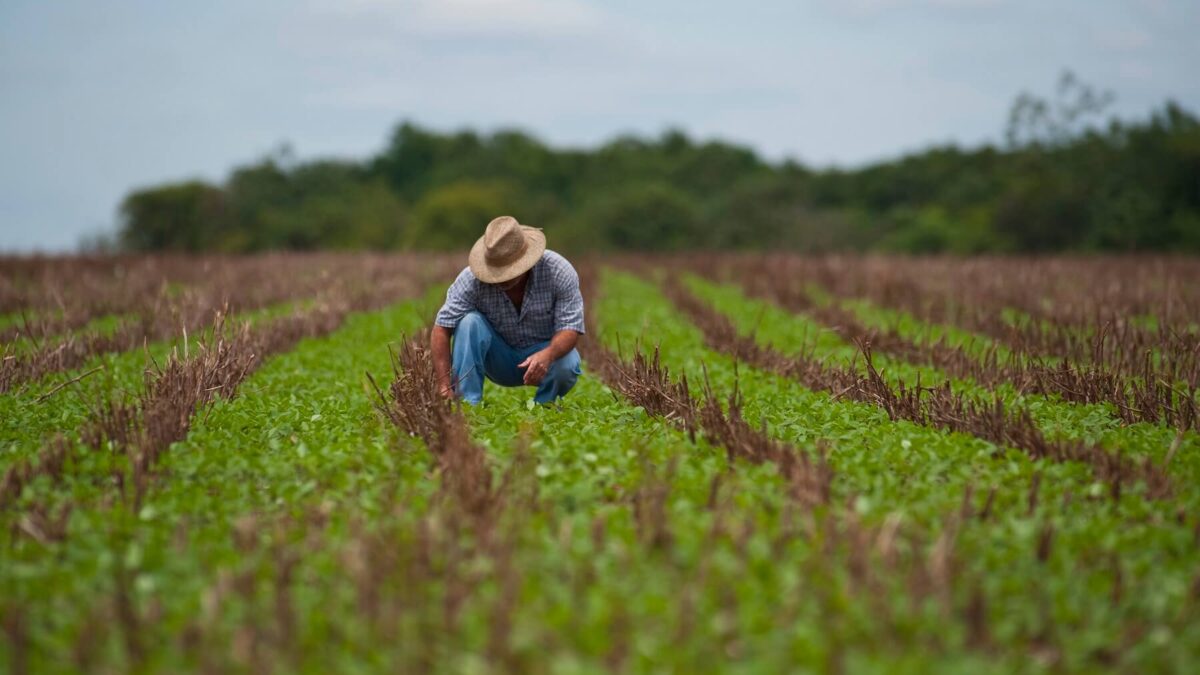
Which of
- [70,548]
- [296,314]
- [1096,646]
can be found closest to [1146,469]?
[1096,646]

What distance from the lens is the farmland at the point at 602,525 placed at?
3.22m

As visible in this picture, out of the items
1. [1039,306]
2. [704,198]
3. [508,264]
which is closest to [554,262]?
[508,264]

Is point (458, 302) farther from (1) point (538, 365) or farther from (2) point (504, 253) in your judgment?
(1) point (538, 365)

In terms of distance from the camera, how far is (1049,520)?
13.6ft

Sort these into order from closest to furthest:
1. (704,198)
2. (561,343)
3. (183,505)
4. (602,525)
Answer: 1. (602,525)
2. (183,505)
3. (561,343)
4. (704,198)

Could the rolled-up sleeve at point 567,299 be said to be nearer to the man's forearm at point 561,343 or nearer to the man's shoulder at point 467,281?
the man's forearm at point 561,343

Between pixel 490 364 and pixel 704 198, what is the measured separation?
241ft

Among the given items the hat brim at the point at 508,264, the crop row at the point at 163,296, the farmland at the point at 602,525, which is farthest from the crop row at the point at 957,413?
the crop row at the point at 163,296

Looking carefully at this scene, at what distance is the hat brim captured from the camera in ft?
20.6

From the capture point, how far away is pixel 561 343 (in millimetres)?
6430

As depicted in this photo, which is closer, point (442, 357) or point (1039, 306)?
point (442, 357)

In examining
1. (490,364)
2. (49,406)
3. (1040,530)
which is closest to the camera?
(1040,530)

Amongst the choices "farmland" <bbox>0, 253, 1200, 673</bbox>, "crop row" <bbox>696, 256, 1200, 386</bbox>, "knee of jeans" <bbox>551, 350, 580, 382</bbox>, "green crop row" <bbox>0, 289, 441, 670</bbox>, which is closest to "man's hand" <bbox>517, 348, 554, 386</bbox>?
"farmland" <bbox>0, 253, 1200, 673</bbox>

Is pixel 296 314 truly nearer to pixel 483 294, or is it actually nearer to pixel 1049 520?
pixel 483 294
